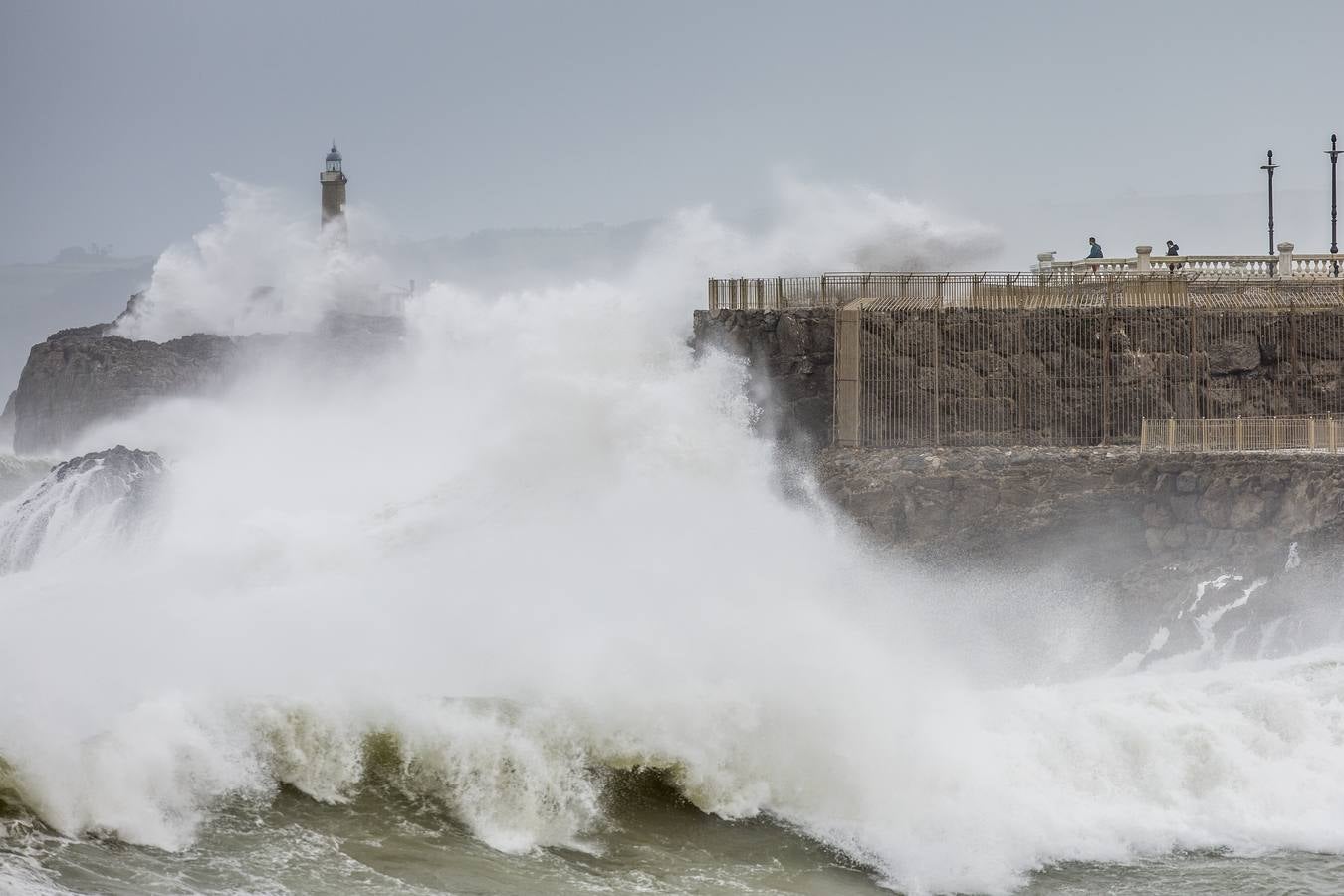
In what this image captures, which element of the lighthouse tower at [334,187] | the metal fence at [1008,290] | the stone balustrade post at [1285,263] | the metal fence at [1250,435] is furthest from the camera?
the lighthouse tower at [334,187]

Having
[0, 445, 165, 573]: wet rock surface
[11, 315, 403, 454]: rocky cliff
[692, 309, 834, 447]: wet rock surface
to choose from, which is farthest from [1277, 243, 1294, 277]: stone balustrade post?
[11, 315, 403, 454]: rocky cliff

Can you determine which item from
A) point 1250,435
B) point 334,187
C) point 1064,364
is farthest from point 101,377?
point 1250,435

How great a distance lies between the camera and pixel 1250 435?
1084 inches

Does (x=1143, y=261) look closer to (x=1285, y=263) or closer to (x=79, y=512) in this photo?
(x=1285, y=263)

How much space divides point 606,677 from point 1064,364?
13174mm

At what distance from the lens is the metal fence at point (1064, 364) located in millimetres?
28969

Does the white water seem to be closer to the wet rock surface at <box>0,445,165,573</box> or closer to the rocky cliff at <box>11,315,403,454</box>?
the wet rock surface at <box>0,445,165,573</box>

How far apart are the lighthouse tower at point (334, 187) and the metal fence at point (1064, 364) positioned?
4877 centimetres

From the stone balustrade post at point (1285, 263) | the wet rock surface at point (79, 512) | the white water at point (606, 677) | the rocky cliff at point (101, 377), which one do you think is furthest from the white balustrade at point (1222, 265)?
the rocky cliff at point (101, 377)

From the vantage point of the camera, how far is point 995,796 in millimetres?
17875

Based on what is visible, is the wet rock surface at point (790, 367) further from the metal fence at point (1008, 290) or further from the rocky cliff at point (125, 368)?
the rocky cliff at point (125, 368)

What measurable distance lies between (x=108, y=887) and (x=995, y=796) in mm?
8915

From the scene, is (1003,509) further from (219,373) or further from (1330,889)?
(219,373)

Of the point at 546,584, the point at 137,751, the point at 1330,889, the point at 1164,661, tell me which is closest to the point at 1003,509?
the point at 1164,661
